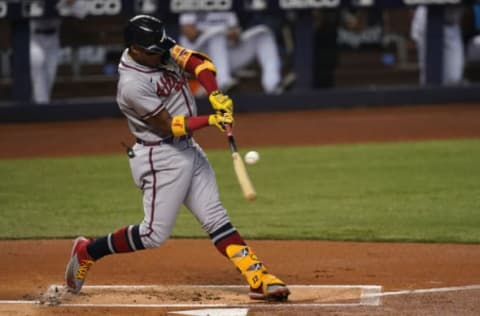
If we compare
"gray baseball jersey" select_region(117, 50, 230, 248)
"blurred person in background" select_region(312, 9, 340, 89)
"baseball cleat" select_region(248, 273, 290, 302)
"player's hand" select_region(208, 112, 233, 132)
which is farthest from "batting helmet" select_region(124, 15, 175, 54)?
"blurred person in background" select_region(312, 9, 340, 89)

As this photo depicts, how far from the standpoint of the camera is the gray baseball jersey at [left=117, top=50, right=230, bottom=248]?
22.1 ft

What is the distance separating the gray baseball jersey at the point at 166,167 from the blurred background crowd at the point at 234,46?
384 inches

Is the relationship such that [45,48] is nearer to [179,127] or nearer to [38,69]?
[38,69]

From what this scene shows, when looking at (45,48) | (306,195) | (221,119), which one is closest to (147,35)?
(221,119)

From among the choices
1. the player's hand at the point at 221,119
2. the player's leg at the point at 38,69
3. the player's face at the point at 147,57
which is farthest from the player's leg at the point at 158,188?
the player's leg at the point at 38,69

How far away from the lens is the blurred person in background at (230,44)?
55.3ft

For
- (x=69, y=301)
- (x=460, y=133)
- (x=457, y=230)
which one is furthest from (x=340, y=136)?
(x=69, y=301)

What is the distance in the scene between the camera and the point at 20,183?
39.1 feet

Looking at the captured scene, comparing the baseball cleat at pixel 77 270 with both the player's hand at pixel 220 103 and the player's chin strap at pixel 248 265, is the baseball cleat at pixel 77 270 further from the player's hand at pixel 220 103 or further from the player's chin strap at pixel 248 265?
the player's hand at pixel 220 103

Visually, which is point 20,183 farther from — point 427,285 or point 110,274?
point 427,285

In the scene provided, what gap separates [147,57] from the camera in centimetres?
668

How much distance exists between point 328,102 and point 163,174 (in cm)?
1028

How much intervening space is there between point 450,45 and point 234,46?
10.7 feet

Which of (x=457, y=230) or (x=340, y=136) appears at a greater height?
(x=457, y=230)
